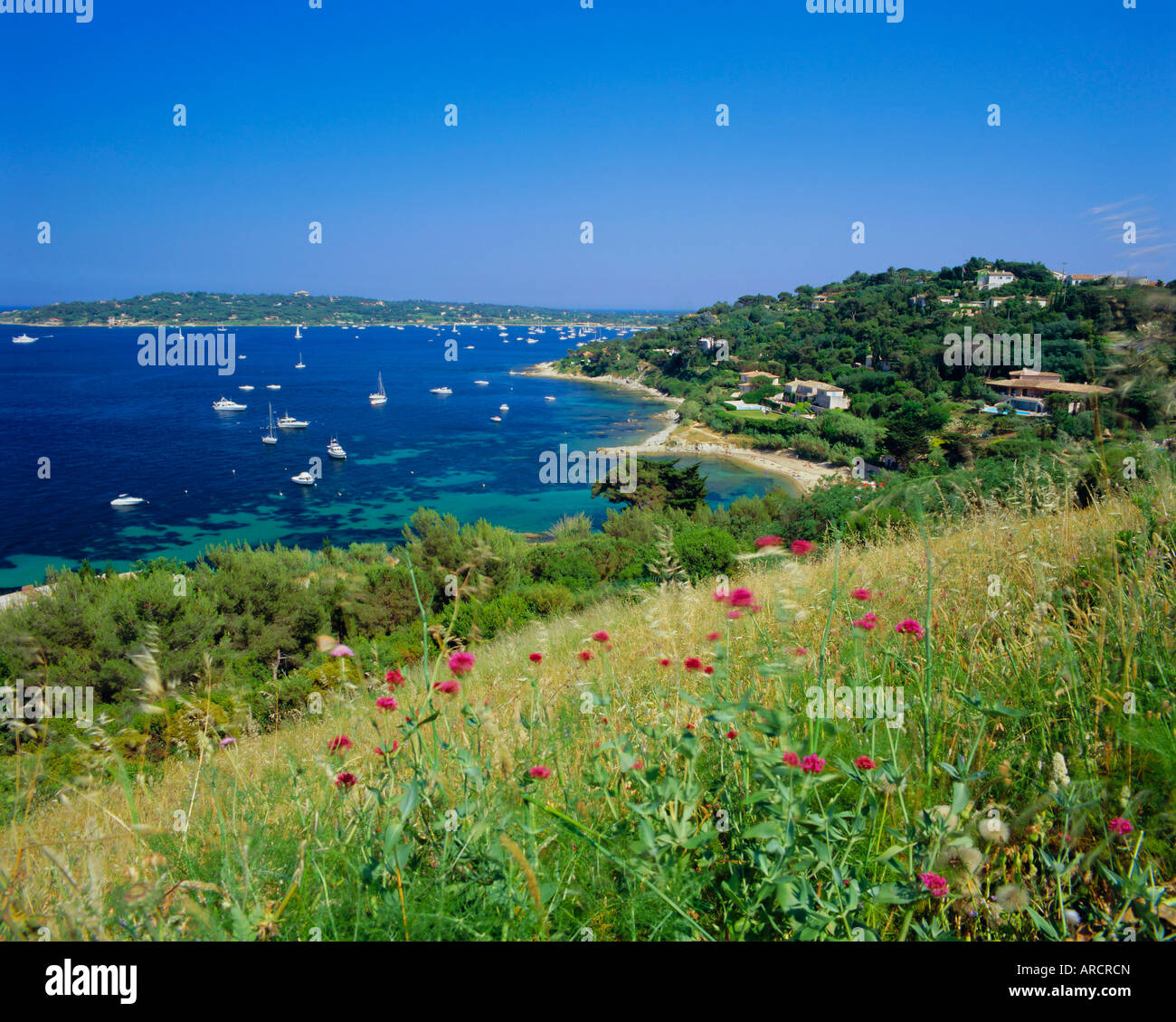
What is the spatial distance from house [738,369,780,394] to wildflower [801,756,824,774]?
58.6m

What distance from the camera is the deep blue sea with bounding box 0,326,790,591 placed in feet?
98.7

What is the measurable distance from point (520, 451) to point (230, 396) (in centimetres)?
4144

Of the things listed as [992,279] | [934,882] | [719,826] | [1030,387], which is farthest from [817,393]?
[934,882]

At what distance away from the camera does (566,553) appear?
15375mm

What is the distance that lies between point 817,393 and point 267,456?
39232mm

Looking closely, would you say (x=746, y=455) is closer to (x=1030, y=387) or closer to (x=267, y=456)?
(x=1030, y=387)

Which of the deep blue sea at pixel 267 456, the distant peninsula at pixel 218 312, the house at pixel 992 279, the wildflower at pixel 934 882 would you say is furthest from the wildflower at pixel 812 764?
the distant peninsula at pixel 218 312

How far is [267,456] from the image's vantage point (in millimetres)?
44281

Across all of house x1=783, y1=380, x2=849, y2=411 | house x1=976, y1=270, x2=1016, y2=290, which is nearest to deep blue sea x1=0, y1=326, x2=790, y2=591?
house x1=783, y1=380, x2=849, y2=411

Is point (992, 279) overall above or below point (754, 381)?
above

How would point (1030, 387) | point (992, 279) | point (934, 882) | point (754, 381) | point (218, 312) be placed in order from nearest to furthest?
point (934, 882)
point (1030, 387)
point (754, 381)
point (992, 279)
point (218, 312)

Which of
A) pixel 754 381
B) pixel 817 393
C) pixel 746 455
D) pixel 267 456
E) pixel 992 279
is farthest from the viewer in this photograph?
pixel 992 279

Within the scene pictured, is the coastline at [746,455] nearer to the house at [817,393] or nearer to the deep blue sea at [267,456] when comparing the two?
the deep blue sea at [267,456]

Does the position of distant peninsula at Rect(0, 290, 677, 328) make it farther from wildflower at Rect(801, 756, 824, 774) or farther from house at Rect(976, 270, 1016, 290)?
wildflower at Rect(801, 756, 824, 774)
